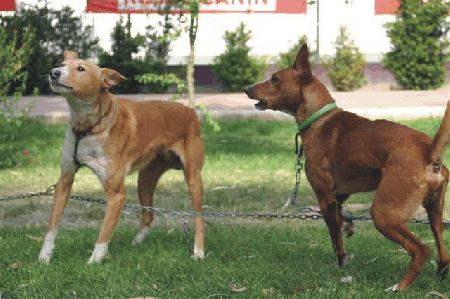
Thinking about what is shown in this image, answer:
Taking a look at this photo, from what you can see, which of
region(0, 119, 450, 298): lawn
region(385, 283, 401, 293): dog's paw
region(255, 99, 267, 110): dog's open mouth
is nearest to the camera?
region(385, 283, 401, 293): dog's paw

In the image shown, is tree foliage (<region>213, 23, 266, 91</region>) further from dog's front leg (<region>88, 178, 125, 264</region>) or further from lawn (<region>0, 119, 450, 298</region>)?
dog's front leg (<region>88, 178, 125, 264</region>)

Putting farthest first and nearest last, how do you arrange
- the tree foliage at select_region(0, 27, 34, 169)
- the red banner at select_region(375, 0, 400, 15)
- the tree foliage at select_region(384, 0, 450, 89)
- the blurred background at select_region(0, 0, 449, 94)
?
the red banner at select_region(375, 0, 400, 15) → the tree foliage at select_region(384, 0, 450, 89) → the blurred background at select_region(0, 0, 449, 94) → the tree foliage at select_region(0, 27, 34, 169)

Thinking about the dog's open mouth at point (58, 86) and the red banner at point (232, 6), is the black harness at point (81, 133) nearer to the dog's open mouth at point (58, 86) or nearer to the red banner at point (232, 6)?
the dog's open mouth at point (58, 86)

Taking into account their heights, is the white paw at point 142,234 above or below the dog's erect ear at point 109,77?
below

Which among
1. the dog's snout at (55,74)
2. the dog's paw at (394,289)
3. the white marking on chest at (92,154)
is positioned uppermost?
the dog's snout at (55,74)

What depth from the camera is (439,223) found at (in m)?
5.70

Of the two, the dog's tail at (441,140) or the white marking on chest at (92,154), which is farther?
the white marking on chest at (92,154)

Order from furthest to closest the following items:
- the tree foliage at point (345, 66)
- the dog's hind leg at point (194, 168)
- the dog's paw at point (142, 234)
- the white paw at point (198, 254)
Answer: the tree foliage at point (345, 66) < the dog's paw at point (142, 234) < the dog's hind leg at point (194, 168) < the white paw at point (198, 254)

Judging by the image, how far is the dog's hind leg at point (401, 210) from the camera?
213 inches

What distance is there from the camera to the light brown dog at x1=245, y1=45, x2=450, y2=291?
544cm

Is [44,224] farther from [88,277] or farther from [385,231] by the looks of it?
[385,231]

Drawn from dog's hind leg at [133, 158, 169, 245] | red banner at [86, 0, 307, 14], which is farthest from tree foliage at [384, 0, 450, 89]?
dog's hind leg at [133, 158, 169, 245]

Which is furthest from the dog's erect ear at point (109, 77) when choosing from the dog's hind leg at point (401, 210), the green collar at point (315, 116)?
the dog's hind leg at point (401, 210)

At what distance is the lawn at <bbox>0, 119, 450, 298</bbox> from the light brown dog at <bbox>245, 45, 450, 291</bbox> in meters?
0.34
